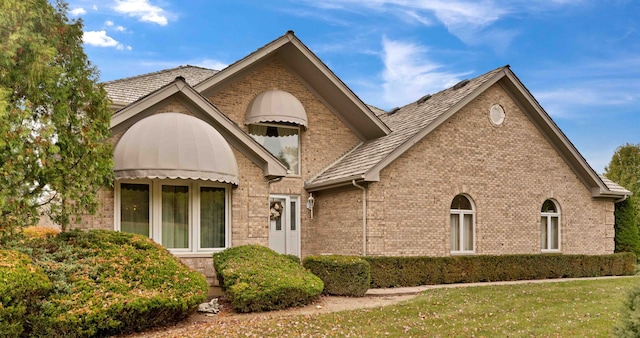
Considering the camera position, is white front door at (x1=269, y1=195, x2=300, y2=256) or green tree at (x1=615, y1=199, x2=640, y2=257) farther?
green tree at (x1=615, y1=199, x2=640, y2=257)

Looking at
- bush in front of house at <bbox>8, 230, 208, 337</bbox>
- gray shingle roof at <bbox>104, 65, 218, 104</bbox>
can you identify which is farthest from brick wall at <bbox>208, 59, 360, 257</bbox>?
bush in front of house at <bbox>8, 230, 208, 337</bbox>

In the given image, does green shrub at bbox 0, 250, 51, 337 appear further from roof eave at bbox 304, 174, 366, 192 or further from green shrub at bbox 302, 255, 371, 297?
roof eave at bbox 304, 174, 366, 192

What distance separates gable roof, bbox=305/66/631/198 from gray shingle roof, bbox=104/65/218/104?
7354 millimetres

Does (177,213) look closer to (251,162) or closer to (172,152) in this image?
(172,152)

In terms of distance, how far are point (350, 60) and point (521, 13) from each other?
589 centimetres

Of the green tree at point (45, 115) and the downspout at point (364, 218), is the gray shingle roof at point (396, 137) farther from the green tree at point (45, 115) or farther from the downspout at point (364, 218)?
the green tree at point (45, 115)

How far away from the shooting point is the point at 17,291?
1004 cm

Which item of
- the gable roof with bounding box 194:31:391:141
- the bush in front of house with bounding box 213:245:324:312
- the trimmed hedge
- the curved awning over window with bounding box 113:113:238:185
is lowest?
the trimmed hedge

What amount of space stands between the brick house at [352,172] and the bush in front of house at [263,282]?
2294mm

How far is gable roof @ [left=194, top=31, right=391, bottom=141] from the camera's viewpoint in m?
21.1

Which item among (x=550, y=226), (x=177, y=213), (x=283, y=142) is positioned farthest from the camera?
(x=550, y=226)

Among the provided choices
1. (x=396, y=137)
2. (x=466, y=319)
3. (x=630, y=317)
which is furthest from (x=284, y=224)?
(x=630, y=317)

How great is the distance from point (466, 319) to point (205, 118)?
10005mm

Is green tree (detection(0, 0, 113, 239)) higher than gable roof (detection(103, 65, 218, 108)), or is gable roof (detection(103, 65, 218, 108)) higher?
gable roof (detection(103, 65, 218, 108))
